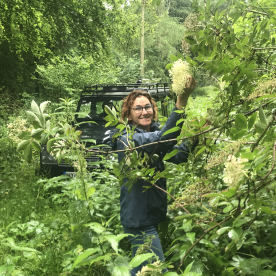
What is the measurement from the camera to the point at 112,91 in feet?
21.5

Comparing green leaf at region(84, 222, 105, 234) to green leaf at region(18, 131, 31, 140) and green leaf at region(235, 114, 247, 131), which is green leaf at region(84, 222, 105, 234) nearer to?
green leaf at region(18, 131, 31, 140)

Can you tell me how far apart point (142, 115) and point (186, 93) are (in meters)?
0.76

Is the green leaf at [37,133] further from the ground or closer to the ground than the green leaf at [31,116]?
closer to the ground

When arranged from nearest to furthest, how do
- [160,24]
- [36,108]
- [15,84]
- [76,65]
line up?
1. [36,108]
2. [76,65]
3. [15,84]
4. [160,24]

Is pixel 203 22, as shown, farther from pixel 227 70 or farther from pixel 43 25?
pixel 43 25

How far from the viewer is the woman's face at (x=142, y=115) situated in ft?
6.93

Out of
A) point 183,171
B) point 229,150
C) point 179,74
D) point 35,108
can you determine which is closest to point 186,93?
point 179,74

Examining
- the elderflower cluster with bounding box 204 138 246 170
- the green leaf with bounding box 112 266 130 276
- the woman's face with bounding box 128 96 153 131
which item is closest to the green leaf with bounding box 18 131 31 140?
the green leaf with bounding box 112 266 130 276

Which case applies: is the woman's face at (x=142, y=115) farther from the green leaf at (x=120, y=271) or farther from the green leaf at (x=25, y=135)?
the green leaf at (x=120, y=271)

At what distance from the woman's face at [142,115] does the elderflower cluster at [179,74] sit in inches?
31.1

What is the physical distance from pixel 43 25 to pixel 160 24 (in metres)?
17.6

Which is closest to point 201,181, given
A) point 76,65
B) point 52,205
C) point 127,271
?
point 127,271

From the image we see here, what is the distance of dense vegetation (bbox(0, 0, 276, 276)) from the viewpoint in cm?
105

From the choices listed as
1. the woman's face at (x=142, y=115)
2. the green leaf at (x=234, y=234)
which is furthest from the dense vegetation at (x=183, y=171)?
the woman's face at (x=142, y=115)
